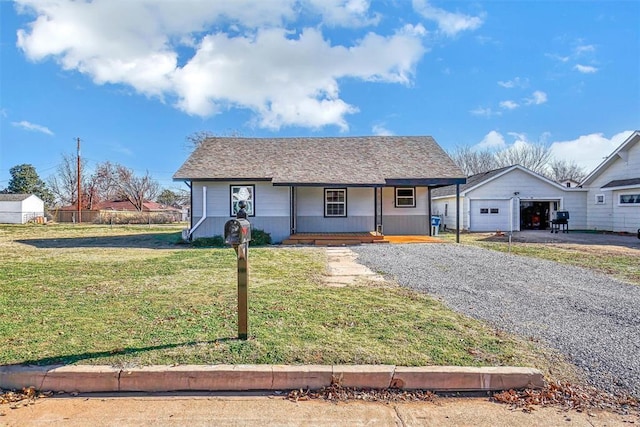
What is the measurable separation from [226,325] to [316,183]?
10.7 meters

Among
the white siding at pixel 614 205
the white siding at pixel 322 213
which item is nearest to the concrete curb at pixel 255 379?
the white siding at pixel 322 213

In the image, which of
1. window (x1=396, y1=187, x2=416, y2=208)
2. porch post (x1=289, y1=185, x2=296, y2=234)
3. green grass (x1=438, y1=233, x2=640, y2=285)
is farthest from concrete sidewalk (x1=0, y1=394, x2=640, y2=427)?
window (x1=396, y1=187, x2=416, y2=208)

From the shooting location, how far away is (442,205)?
2508 centimetres

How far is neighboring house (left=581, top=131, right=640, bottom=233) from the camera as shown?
18922mm

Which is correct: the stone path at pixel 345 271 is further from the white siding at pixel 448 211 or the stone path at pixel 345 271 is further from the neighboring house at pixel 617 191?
the neighboring house at pixel 617 191

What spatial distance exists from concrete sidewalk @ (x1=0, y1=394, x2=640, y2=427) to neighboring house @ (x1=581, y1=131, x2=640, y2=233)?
855 inches

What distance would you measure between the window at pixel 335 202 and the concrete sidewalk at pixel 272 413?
13.4 metres

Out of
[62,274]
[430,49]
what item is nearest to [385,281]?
[62,274]

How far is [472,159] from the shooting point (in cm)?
4962

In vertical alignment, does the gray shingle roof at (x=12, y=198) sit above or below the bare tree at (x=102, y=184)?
below

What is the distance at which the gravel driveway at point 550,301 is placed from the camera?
330 cm

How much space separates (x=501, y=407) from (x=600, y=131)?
45973 mm

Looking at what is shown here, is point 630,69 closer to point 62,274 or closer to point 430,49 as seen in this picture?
point 430,49

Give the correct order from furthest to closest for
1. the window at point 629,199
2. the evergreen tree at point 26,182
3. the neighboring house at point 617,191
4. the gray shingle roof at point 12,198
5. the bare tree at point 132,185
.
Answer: the evergreen tree at point 26,182
the bare tree at point 132,185
the gray shingle roof at point 12,198
the neighboring house at point 617,191
the window at point 629,199
